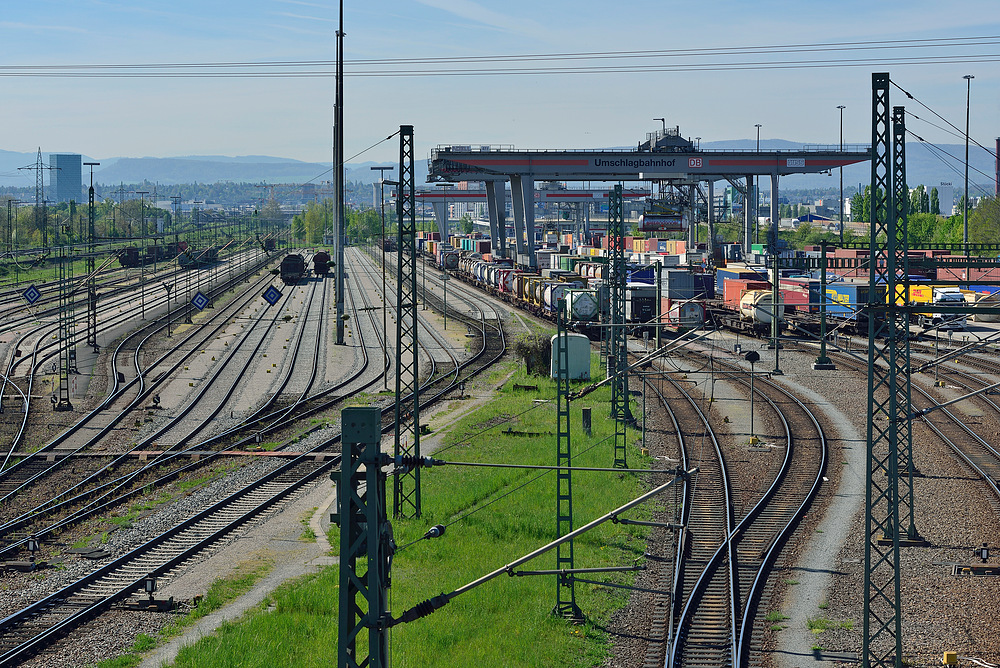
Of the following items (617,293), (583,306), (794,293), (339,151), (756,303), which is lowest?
(583,306)

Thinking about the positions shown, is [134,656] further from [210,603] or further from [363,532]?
[363,532]

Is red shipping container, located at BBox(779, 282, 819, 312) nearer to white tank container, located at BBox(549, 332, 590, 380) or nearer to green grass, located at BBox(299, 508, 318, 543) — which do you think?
white tank container, located at BBox(549, 332, 590, 380)

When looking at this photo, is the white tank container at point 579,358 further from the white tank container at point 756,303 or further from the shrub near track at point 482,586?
the white tank container at point 756,303

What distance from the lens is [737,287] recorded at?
61500 millimetres

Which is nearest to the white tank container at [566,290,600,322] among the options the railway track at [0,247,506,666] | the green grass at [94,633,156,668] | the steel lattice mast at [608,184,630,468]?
the steel lattice mast at [608,184,630,468]

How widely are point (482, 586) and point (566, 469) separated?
7.29 meters

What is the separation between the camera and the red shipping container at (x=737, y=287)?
5988cm

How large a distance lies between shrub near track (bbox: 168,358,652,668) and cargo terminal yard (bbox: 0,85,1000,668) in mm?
158

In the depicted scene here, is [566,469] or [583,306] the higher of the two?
[583,306]

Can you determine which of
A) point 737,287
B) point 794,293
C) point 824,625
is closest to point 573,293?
point 737,287

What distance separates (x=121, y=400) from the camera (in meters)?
40.9

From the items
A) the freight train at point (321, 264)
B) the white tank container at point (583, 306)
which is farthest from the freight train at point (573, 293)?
the freight train at point (321, 264)

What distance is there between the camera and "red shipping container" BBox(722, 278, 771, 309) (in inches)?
2357

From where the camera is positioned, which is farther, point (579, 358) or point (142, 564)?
point (579, 358)
